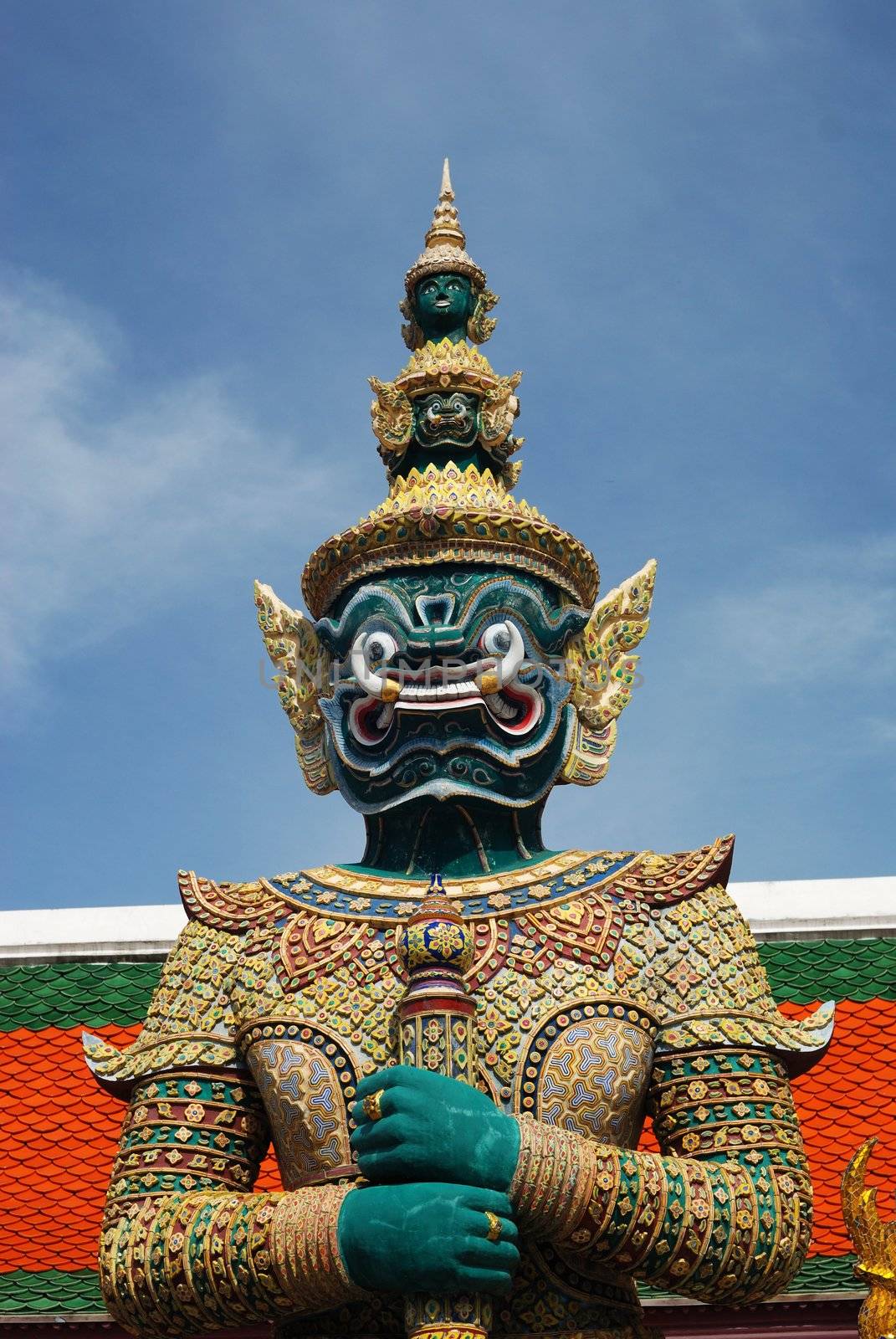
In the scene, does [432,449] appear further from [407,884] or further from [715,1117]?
[715,1117]

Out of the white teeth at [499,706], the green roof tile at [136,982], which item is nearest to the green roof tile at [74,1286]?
the green roof tile at [136,982]

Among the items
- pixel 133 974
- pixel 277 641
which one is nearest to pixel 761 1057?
pixel 277 641

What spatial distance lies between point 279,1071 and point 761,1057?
4.75 ft

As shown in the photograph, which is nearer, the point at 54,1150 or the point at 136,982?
the point at 54,1150

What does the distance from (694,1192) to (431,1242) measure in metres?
0.82

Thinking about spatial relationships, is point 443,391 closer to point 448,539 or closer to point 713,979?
point 448,539

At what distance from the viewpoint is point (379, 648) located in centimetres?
674

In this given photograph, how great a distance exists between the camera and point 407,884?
6.61 meters

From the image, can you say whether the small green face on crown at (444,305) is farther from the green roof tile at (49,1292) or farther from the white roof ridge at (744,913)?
the green roof tile at (49,1292)

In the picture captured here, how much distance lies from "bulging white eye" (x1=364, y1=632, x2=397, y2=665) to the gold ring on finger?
1.58 metres

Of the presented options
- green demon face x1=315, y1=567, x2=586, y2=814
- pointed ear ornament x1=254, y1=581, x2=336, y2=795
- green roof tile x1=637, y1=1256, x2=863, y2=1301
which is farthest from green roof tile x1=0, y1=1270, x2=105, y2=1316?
green demon face x1=315, y1=567, x2=586, y2=814

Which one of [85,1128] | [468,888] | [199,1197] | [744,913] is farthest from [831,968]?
[199,1197]

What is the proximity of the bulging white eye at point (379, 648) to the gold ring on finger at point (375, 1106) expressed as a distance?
158 centimetres

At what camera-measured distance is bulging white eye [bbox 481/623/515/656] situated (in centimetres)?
670
